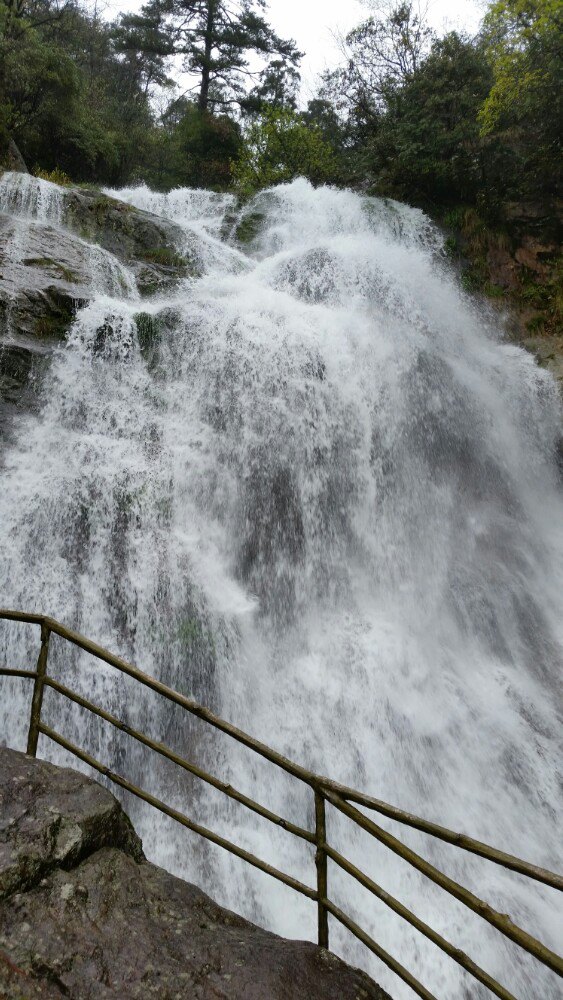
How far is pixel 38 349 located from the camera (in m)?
7.54

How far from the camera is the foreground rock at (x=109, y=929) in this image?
1.87 m

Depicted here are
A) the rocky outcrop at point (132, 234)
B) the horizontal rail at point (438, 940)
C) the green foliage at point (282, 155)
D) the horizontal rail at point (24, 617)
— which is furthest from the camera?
the green foliage at point (282, 155)

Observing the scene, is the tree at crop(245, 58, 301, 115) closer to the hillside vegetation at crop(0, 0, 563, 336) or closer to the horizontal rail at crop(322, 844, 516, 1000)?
the hillside vegetation at crop(0, 0, 563, 336)

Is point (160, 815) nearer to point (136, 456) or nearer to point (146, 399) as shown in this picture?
point (136, 456)

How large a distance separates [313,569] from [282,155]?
604 inches

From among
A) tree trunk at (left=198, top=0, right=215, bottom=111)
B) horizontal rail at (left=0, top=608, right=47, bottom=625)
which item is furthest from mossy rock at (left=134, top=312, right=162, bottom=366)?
tree trunk at (left=198, top=0, right=215, bottom=111)

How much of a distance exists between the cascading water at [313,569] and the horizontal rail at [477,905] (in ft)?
8.95

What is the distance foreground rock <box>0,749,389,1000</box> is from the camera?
1.87 metres

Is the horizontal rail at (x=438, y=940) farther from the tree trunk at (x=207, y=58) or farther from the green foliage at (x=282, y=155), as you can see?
the tree trunk at (x=207, y=58)

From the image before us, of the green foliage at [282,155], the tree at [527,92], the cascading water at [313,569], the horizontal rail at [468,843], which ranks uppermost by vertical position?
the tree at [527,92]

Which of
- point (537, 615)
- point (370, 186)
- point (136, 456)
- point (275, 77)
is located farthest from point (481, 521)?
point (275, 77)

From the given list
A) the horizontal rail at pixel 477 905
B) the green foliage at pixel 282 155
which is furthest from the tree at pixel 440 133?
the horizontal rail at pixel 477 905

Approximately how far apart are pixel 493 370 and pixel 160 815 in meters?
9.23

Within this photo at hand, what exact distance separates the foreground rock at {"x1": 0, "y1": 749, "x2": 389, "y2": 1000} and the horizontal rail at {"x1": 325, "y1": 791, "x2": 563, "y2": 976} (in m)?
0.54
